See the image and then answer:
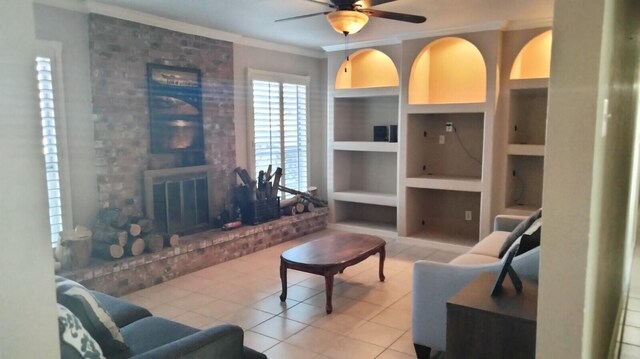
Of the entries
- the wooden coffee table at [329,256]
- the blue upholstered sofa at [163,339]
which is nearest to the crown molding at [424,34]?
the wooden coffee table at [329,256]

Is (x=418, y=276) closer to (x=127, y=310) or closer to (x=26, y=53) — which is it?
(x=127, y=310)

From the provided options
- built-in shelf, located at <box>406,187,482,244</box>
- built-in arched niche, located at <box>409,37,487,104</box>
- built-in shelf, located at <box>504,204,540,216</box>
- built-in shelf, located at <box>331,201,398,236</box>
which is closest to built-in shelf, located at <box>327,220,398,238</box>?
built-in shelf, located at <box>331,201,398,236</box>

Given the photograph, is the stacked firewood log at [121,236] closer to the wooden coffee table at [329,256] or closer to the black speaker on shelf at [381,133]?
the wooden coffee table at [329,256]

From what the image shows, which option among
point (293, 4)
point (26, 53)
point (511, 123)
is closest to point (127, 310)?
point (26, 53)

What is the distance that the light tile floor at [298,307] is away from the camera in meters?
3.18

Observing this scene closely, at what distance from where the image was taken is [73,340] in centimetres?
164

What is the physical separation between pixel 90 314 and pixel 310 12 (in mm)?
3458

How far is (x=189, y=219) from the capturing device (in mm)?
5164

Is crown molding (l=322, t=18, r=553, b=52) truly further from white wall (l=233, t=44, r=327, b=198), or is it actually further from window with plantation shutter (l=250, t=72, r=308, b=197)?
window with plantation shutter (l=250, t=72, r=308, b=197)

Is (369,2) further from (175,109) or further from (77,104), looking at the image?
(77,104)

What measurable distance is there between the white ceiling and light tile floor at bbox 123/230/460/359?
8.66 ft

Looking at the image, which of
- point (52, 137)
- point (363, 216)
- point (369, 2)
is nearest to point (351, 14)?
point (369, 2)

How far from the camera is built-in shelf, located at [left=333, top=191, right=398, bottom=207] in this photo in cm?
620

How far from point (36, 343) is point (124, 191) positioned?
4159 mm
